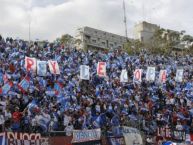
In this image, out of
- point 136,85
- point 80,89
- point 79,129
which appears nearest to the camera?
point 79,129

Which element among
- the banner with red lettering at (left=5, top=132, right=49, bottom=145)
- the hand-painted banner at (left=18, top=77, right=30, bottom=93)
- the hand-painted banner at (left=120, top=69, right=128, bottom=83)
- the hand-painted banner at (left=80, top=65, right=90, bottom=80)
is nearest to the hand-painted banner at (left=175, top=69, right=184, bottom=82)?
the hand-painted banner at (left=120, top=69, right=128, bottom=83)

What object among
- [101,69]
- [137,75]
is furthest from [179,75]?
[101,69]

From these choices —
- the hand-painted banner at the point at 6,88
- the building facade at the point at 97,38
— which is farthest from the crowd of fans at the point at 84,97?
the building facade at the point at 97,38

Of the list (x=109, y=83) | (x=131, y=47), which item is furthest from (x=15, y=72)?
(x=131, y=47)

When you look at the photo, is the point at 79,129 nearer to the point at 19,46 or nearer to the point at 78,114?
the point at 78,114

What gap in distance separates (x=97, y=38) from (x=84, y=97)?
71083 millimetres

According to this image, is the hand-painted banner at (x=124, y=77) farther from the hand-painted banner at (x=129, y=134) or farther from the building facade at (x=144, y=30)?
the building facade at (x=144, y=30)

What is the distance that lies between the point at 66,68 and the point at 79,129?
751cm

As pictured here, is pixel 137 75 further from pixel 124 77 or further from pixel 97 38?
pixel 97 38

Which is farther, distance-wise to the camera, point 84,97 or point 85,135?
point 84,97

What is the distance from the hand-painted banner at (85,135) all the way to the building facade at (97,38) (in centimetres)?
6163

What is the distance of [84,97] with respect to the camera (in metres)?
29.2

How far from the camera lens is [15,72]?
27.4 m

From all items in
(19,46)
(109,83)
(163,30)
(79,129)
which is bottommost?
(79,129)
